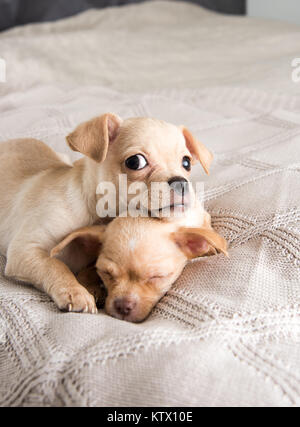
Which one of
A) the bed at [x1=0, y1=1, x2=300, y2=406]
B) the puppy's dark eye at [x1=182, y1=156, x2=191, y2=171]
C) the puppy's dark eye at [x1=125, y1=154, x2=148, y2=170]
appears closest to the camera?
the bed at [x1=0, y1=1, x2=300, y2=406]

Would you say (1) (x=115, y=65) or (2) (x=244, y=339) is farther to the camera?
(1) (x=115, y=65)

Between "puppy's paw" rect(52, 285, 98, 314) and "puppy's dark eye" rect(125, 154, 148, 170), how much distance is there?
1.32 feet

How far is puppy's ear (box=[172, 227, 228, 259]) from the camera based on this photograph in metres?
1.21

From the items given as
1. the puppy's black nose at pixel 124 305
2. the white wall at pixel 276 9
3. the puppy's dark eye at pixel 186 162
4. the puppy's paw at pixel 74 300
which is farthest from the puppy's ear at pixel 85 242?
the white wall at pixel 276 9

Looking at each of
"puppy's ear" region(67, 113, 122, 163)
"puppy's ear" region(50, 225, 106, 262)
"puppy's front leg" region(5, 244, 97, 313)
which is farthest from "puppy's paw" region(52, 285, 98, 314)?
"puppy's ear" region(67, 113, 122, 163)

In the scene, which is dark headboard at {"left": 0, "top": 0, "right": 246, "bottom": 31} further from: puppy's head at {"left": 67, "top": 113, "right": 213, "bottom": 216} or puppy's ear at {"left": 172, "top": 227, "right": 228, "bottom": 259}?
puppy's ear at {"left": 172, "top": 227, "right": 228, "bottom": 259}

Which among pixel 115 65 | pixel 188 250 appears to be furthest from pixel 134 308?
pixel 115 65

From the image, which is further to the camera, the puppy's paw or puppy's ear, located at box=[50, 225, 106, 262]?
puppy's ear, located at box=[50, 225, 106, 262]

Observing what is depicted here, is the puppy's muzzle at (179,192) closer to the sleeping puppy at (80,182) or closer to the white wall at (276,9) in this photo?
the sleeping puppy at (80,182)

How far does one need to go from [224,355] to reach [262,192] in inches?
27.5

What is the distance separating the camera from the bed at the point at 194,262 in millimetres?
802

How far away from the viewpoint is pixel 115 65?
2.99 m

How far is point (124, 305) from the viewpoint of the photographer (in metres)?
1.12

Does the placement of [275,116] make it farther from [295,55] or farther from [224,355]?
[224,355]
